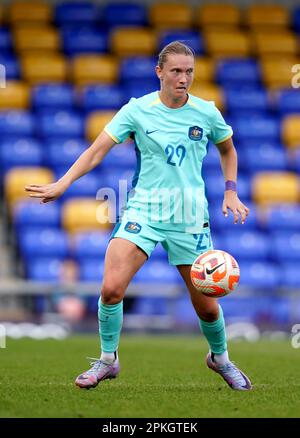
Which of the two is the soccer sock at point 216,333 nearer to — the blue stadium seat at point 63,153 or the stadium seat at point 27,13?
the blue stadium seat at point 63,153

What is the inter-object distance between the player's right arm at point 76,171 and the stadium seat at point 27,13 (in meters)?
14.8

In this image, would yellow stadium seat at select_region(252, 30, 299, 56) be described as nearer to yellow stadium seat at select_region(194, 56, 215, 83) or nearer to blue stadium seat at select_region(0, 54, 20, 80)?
yellow stadium seat at select_region(194, 56, 215, 83)

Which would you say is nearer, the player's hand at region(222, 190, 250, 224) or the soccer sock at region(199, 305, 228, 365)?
the player's hand at region(222, 190, 250, 224)

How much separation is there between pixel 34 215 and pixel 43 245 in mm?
722

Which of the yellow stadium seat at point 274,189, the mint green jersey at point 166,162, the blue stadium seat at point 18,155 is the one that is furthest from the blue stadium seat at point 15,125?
the mint green jersey at point 166,162

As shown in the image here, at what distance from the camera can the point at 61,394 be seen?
6836mm

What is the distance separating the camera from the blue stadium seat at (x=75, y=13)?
21.8 meters

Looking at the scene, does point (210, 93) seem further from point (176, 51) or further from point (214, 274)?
point (214, 274)

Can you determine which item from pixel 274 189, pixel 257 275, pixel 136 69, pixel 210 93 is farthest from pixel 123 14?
pixel 257 275

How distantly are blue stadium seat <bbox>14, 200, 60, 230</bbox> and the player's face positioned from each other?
415 inches

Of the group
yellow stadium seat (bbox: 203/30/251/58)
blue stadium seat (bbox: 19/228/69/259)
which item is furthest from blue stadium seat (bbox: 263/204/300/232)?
yellow stadium seat (bbox: 203/30/251/58)

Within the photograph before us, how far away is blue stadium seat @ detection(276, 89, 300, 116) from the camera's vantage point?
68.9ft

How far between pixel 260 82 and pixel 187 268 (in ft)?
49.5

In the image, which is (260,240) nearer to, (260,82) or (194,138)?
(260,82)
